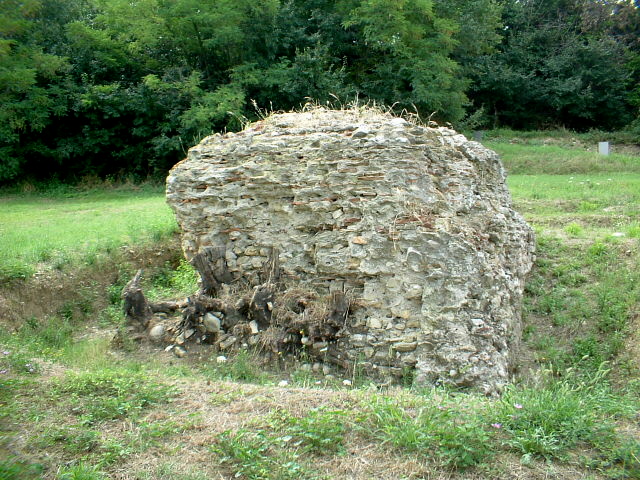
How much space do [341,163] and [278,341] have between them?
7.78 feet

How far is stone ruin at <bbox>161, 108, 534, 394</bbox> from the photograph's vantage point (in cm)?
624

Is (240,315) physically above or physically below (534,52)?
below

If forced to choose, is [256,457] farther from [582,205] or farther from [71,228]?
[582,205]

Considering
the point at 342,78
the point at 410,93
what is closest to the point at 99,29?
the point at 342,78

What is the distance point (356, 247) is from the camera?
677 cm

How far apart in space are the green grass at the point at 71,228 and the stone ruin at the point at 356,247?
304 centimetres

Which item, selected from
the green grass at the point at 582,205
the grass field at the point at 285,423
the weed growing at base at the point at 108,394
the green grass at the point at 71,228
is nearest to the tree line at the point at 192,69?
the green grass at the point at 71,228

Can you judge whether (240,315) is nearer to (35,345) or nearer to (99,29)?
(35,345)

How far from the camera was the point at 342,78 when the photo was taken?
21.6 m

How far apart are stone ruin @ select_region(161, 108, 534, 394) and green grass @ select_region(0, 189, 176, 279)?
3.04m

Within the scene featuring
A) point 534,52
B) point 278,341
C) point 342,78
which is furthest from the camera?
point 534,52

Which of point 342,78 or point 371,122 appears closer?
point 371,122

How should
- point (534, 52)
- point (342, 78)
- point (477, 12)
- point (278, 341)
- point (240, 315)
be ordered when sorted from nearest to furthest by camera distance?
1. point (278, 341)
2. point (240, 315)
3. point (342, 78)
4. point (477, 12)
5. point (534, 52)

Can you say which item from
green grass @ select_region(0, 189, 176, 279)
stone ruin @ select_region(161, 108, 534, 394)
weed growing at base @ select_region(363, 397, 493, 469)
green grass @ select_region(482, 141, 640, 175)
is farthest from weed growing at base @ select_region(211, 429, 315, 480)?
green grass @ select_region(482, 141, 640, 175)
